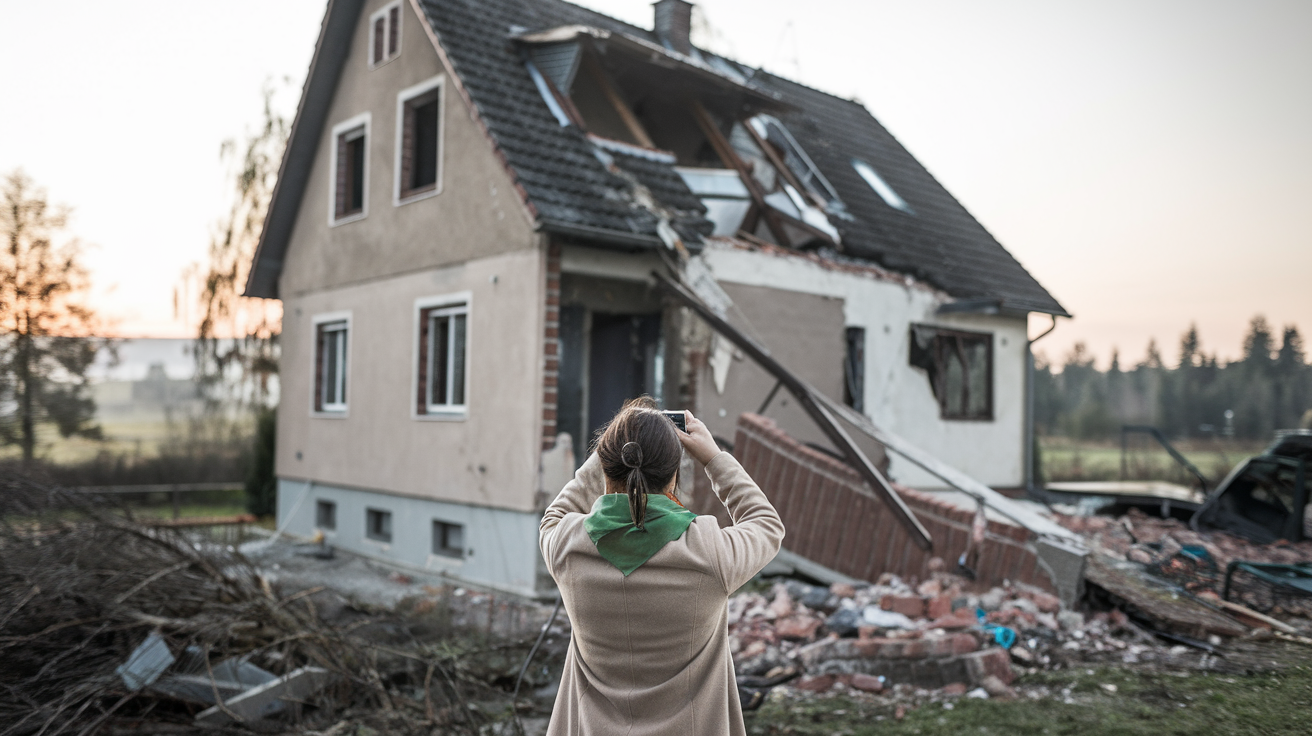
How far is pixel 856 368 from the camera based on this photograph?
1162cm

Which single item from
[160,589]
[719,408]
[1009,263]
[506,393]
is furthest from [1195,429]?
[160,589]

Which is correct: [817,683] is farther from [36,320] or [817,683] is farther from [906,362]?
[36,320]

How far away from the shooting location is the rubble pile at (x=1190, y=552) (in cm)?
701

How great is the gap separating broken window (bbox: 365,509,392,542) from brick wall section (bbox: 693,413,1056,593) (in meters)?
4.22

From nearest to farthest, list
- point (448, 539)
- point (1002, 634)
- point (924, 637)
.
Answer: point (924, 637) < point (1002, 634) < point (448, 539)

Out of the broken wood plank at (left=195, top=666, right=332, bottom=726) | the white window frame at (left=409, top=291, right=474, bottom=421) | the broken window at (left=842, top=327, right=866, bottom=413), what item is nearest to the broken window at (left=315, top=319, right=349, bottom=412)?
the white window frame at (left=409, top=291, right=474, bottom=421)

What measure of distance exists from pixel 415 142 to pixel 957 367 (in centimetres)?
804

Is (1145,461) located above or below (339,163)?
A: below

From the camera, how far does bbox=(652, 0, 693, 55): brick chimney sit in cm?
1441

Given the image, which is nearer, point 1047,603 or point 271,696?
point 271,696

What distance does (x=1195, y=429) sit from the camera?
30.7 m

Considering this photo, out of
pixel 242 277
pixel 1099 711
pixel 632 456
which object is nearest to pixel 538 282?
pixel 1099 711

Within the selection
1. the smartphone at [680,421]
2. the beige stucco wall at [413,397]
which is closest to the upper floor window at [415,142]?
the beige stucco wall at [413,397]

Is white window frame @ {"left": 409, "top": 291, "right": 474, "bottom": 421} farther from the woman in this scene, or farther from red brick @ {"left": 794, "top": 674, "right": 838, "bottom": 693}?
the woman
